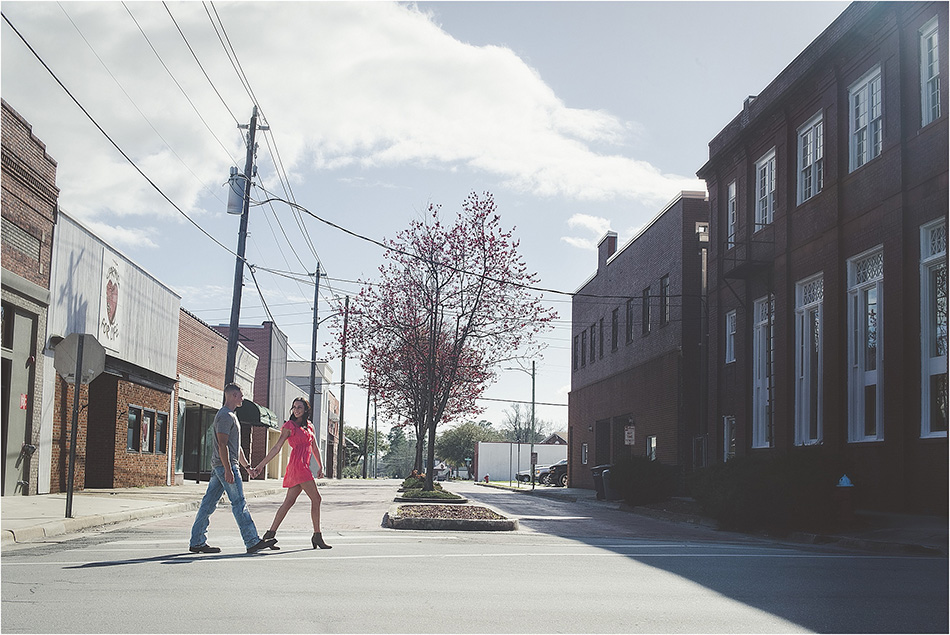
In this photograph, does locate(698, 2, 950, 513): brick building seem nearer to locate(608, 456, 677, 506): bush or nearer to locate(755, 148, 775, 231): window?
locate(755, 148, 775, 231): window

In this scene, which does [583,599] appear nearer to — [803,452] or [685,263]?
[803,452]

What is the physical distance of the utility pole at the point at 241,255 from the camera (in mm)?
26406

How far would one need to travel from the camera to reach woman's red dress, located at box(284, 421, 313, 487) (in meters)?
11.7

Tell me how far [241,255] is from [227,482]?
17.0 metres

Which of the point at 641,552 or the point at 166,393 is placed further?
the point at 166,393

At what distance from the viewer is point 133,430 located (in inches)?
1115

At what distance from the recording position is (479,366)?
30906 mm

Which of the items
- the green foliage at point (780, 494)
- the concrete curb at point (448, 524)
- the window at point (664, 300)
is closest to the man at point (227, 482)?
the concrete curb at point (448, 524)

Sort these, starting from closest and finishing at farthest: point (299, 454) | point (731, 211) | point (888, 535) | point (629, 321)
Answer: point (299, 454) < point (888, 535) < point (731, 211) < point (629, 321)

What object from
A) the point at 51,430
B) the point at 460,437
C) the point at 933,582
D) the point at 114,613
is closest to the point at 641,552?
the point at 933,582

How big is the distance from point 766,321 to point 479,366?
29.4 ft

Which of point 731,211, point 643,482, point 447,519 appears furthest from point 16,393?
point 731,211

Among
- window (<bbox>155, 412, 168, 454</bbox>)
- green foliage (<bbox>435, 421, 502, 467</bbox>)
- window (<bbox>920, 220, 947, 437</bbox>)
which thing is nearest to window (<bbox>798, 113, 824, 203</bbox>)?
window (<bbox>920, 220, 947, 437</bbox>)

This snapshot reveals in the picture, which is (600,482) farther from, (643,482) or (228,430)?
(228,430)
